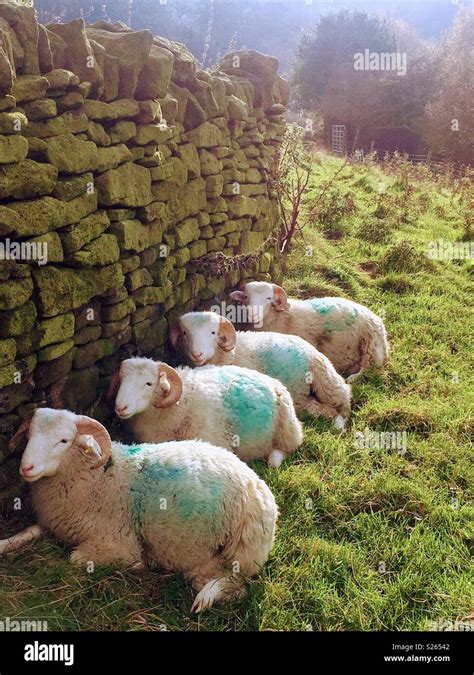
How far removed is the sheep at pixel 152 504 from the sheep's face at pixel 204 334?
1.58 m

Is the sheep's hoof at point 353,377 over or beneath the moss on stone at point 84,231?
→ beneath

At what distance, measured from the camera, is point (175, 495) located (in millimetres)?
3352

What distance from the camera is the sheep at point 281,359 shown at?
17.0ft

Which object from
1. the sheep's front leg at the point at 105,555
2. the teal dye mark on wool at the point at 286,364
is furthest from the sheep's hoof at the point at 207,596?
the teal dye mark on wool at the point at 286,364

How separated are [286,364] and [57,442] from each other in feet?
7.91

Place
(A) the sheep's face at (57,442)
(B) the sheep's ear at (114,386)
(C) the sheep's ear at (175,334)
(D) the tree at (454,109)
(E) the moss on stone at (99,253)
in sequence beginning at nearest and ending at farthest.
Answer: (A) the sheep's face at (57,442), (E) the moss on stone at (99,253), (B) the sheep's ear at (114,386), (C) the sheep's ear at (175,334), (D) the tree at (454,109)

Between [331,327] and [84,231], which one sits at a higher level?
[84,231]

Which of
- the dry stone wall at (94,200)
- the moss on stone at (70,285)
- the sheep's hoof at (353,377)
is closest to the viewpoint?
the dry stone wall at (94,200)

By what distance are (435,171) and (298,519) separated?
17.8 metres

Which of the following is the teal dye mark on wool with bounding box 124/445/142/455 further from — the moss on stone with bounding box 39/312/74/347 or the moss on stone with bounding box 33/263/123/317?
the moss on stone with bounding box 33/263/123/317

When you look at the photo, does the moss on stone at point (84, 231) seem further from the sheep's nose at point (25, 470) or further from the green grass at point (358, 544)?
the green grass at point (358, 544)

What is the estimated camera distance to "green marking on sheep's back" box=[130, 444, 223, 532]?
3287 millimetres

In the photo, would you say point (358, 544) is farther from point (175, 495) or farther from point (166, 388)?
point (166, 388)

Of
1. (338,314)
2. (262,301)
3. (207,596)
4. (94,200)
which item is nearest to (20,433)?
(207,596)
